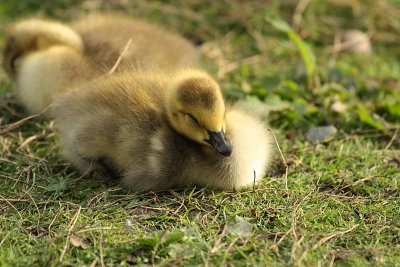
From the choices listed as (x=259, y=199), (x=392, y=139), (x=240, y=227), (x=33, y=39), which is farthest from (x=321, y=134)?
(x=33, y=39)

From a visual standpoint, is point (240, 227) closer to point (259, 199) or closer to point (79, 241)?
point (259, 199)

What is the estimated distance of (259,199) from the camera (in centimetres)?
244

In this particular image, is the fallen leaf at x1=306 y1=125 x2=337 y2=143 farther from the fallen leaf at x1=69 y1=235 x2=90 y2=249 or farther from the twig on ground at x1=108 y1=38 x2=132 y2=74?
the fallen leaf at x1=69 y1=235 x2=90 y2=249

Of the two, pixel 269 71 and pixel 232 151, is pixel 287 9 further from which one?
pixel 232 151

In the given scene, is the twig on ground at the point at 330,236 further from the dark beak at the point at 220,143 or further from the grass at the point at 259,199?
the dark beak at the point at 220,143

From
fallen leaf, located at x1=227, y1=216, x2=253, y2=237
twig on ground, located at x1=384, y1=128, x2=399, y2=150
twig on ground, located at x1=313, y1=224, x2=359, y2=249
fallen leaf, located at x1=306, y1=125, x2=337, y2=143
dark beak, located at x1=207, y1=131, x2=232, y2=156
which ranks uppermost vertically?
dark beak, located at x1=207, y1=131, x2=232, y2=156

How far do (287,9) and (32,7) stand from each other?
6.10 ft

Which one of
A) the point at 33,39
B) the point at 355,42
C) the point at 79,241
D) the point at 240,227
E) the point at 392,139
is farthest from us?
the point at 355,42

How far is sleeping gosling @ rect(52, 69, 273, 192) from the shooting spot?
2324mm

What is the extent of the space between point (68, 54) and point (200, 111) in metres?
1.12

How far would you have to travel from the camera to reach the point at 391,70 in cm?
407

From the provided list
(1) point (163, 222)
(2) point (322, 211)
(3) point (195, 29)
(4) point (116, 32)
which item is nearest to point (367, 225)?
(2) point (322, 211)

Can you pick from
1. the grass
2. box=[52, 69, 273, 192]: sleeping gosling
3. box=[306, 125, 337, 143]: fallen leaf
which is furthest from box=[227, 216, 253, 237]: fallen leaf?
box=[306, 125, 337, 143]: fallen leaf

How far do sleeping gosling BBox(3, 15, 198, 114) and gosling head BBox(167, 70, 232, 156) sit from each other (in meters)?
0.69
